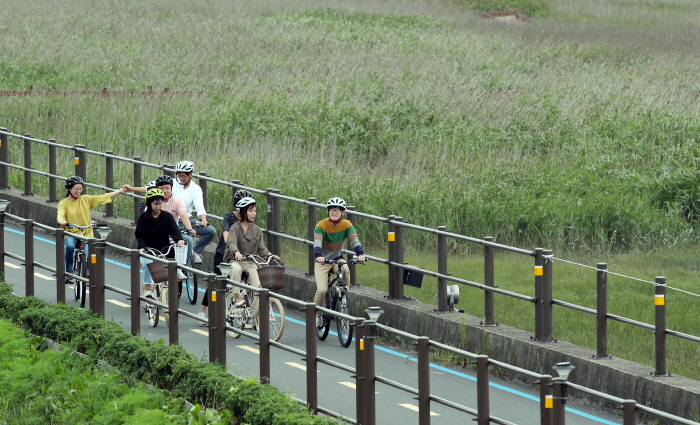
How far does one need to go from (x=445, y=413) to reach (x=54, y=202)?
1141 centimetres

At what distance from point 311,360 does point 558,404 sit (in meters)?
2.85

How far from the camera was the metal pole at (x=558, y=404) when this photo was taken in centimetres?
724

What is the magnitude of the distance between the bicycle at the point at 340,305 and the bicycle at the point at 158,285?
1736mm

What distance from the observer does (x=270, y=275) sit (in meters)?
13.2

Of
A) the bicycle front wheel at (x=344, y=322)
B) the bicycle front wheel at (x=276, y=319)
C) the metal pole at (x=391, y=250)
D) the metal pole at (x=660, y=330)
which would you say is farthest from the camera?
the metal pole at (x=391, y=250)

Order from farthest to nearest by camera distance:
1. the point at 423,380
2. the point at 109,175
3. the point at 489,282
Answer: the point at 109,175 < the point at 489,282 < the point at 423,380

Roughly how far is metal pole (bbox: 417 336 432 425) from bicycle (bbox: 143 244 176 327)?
4.41 metres

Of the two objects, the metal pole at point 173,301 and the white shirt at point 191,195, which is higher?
the white shirt at point 191,195

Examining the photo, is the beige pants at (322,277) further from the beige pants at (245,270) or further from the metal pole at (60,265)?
the metal pole at (60,265)

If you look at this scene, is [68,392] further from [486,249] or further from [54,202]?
[54,202]

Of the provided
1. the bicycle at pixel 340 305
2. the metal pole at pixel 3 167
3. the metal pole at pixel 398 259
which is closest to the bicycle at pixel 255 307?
Answer: the bicycle at pixel 340 305

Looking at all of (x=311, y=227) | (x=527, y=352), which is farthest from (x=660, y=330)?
(x=311, y=227)

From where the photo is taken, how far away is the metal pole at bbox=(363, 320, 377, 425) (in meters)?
8.98

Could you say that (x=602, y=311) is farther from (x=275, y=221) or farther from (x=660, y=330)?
(x=275, y=221)
